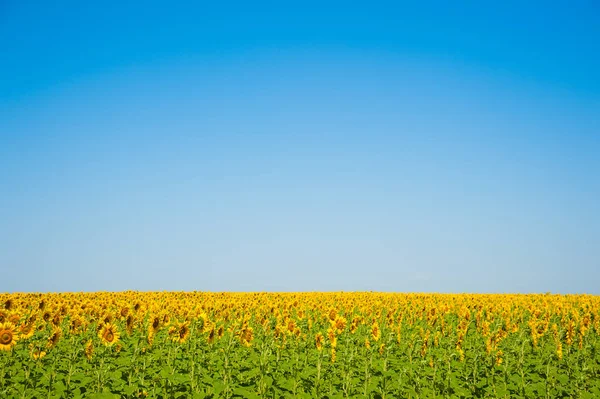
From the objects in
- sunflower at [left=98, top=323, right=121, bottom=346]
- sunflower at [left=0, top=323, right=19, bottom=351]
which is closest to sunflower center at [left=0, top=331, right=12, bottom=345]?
sunflower at [left=0, top=323, right=19, bottom=351]

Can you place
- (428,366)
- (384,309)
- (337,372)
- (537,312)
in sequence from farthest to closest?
(384,309)
(537,312)
(428,366)
(337,372)

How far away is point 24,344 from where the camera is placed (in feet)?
47.2

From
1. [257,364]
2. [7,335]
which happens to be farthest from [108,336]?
[257,364]

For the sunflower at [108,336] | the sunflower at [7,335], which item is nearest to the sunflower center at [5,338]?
the sunflower at [7,335]

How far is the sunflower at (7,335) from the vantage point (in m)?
10.1

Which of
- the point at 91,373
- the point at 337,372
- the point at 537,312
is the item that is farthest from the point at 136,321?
the point at 537,312

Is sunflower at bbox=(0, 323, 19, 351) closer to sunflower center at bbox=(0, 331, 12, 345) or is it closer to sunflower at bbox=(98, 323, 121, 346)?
sunflower center at bbox=(0, 331, 12, 345)

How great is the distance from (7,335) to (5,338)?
71 mm

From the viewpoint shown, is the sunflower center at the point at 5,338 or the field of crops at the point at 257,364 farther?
the field of crops at the point at 257,364

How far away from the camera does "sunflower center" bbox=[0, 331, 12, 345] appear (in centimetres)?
1014

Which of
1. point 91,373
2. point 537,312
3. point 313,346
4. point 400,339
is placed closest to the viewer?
point 91,373

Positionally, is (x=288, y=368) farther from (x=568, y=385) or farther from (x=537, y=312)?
(x=537, y=312)

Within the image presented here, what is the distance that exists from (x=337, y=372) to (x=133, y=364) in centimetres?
545

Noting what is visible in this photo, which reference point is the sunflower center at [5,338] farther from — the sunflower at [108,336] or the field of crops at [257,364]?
the sunflower at [108,336]
